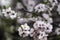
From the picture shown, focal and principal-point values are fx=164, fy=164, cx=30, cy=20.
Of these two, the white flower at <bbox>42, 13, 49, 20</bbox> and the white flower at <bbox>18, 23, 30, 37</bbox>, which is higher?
the white flower at <bbox>42, 13, 49, 20</bbox>

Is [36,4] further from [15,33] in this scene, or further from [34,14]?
[15,33]

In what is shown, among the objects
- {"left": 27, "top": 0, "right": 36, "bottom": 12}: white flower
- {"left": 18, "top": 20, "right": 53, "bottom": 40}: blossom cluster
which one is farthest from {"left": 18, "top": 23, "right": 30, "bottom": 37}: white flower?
{"left": 27, "top": 0, "right": 36, "bottom": 12}: white flower

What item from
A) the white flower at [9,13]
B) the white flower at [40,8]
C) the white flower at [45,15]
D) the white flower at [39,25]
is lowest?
the white flower at [39,25]

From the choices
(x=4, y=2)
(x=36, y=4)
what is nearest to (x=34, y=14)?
(x=36, y=4)

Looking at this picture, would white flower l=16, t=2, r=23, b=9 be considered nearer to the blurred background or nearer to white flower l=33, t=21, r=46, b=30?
the blurred background

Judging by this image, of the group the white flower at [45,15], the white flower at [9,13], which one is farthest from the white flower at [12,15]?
the white flower at [45,15]

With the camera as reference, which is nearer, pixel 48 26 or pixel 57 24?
pixel 48 26

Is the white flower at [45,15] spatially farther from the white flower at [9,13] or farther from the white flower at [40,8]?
the white flower at [9,13]

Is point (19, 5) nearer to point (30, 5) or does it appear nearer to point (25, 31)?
point (30, 5)

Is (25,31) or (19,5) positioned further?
(19,5)

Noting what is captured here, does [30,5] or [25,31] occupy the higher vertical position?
[30,5]

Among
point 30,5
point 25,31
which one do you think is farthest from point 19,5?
point 25,31
